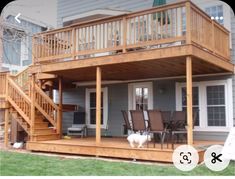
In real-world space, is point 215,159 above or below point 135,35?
below

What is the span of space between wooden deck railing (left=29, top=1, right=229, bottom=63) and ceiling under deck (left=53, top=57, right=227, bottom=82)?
1.34 feet

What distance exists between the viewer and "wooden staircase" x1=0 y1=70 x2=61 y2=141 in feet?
31.3

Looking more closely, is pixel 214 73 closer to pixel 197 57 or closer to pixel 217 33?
pixel 217 33

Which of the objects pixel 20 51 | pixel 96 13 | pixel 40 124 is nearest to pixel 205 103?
pixel 40 124

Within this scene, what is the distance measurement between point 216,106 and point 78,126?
498 cm

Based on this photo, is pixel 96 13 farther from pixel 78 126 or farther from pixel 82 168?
pixel 82 168

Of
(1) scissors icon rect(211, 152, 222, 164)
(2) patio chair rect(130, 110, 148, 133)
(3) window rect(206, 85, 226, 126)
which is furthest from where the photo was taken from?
(3) window rect(206, 85, 226, 126)

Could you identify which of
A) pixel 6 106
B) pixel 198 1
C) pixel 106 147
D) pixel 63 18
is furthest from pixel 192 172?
A: pixel 63 18

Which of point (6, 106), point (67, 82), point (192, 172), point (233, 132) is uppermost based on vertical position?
point (67, 82)

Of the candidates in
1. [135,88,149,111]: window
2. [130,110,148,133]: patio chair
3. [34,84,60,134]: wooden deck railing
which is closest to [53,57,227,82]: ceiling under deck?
[135,88,149,111]: window

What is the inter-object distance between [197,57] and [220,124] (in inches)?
117

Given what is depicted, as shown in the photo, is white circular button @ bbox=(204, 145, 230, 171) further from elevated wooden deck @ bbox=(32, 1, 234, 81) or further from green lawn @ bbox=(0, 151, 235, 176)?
elevated wooden deck @ bbox=(32, 1, 234, 81)

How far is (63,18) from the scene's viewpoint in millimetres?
13055

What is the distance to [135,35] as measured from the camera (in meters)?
7.64
